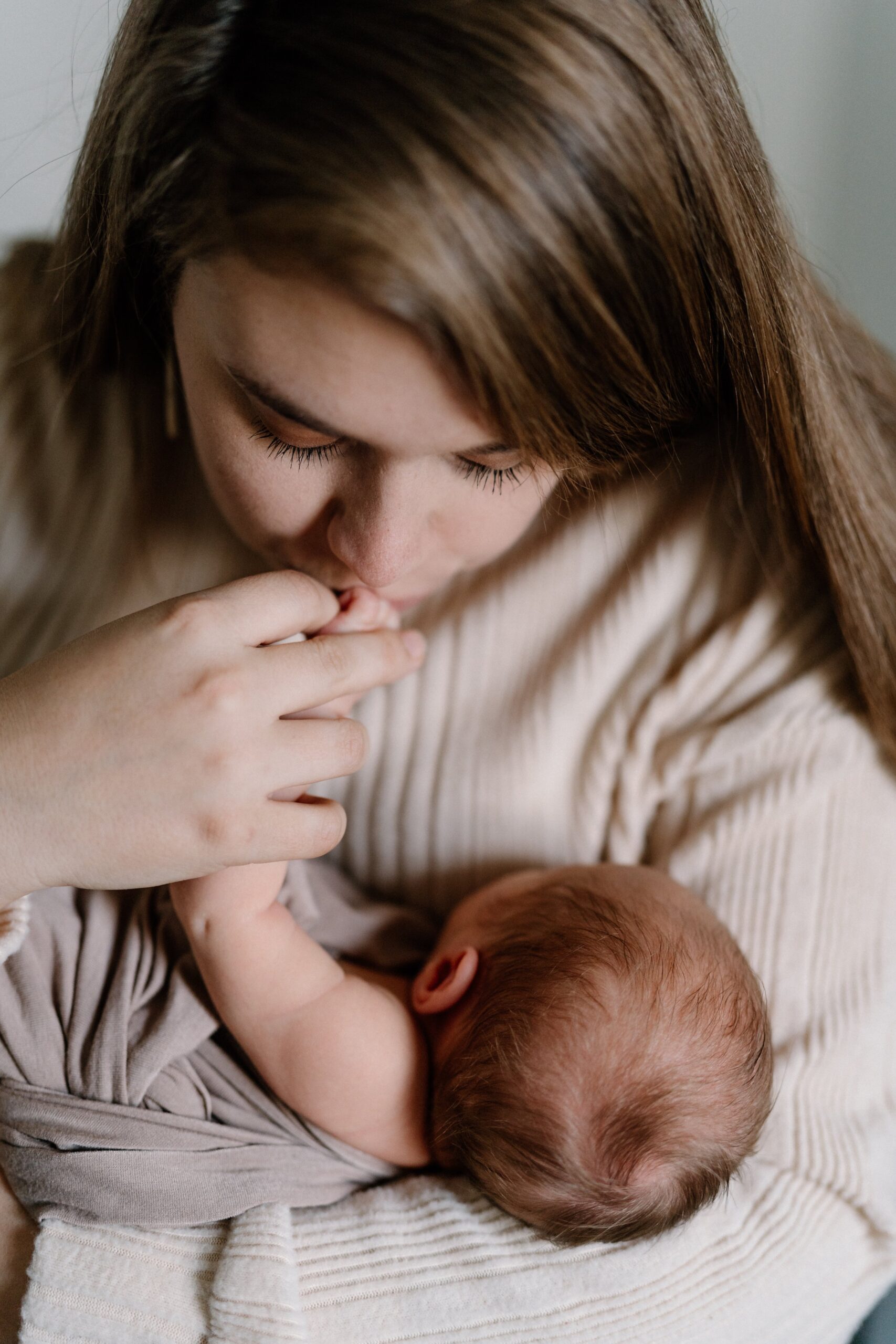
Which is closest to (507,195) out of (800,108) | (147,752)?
(147,752)

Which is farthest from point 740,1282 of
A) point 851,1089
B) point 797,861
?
point 797,861

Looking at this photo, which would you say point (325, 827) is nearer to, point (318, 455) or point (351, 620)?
point (351, 620)

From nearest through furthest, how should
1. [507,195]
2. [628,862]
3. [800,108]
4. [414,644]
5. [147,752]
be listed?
[507,195]
[147,752]
[414,644]
[628,862]
[800,108]

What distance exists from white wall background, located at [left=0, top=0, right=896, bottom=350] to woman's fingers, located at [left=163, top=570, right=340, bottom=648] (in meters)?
0.92

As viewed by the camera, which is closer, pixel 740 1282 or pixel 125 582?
pixel 740 1282

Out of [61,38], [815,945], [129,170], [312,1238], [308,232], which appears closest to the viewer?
[308,232]

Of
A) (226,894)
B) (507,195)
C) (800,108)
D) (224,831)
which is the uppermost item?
(800,108)

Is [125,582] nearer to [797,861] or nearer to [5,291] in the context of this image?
[5,291]

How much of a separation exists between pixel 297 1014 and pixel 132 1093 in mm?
163

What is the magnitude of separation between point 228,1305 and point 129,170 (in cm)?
95

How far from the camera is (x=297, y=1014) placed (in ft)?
3.04

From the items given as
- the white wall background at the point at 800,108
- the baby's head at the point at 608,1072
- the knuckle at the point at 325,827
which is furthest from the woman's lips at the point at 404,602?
the white wall background at the point at 800,108

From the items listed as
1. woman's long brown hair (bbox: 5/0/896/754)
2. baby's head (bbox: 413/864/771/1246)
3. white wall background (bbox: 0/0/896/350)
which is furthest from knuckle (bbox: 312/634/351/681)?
white wall background (bbox: 0/0/896/350)

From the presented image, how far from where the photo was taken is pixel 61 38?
1.46m
